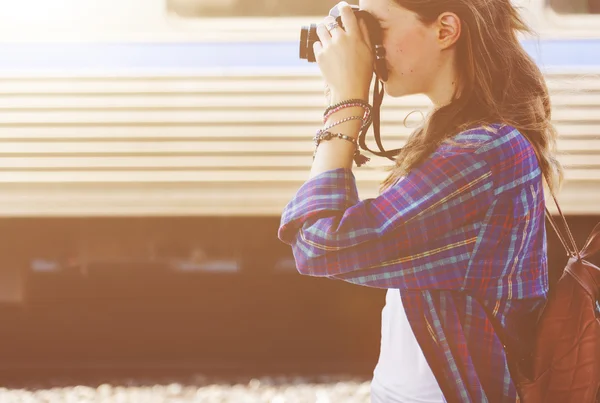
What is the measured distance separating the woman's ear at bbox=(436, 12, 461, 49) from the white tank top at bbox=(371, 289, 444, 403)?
42 centimetres

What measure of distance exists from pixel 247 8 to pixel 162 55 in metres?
0.41

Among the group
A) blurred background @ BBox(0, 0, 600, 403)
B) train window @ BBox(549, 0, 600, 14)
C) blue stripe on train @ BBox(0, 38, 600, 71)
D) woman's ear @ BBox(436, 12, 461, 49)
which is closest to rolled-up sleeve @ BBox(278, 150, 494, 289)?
woman's ear @ BBox(436, 12, 461, 49)

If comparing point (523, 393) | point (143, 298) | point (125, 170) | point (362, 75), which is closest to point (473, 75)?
point (362, 75)

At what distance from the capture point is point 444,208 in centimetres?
85

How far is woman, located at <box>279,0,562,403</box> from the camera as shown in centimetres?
86

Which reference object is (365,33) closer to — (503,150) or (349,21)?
(349,21)

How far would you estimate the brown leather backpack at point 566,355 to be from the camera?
874 millimetres

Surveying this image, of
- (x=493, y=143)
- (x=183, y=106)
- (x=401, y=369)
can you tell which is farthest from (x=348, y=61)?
(x=183, y=106)

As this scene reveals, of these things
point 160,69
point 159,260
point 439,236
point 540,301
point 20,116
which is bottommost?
point 159,260

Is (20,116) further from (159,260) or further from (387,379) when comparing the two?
(387,379)

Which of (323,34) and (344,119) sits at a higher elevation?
(323,34)

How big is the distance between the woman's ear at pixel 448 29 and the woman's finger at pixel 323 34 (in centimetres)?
18

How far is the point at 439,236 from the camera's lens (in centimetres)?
86

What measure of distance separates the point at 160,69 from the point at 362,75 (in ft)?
5.59
